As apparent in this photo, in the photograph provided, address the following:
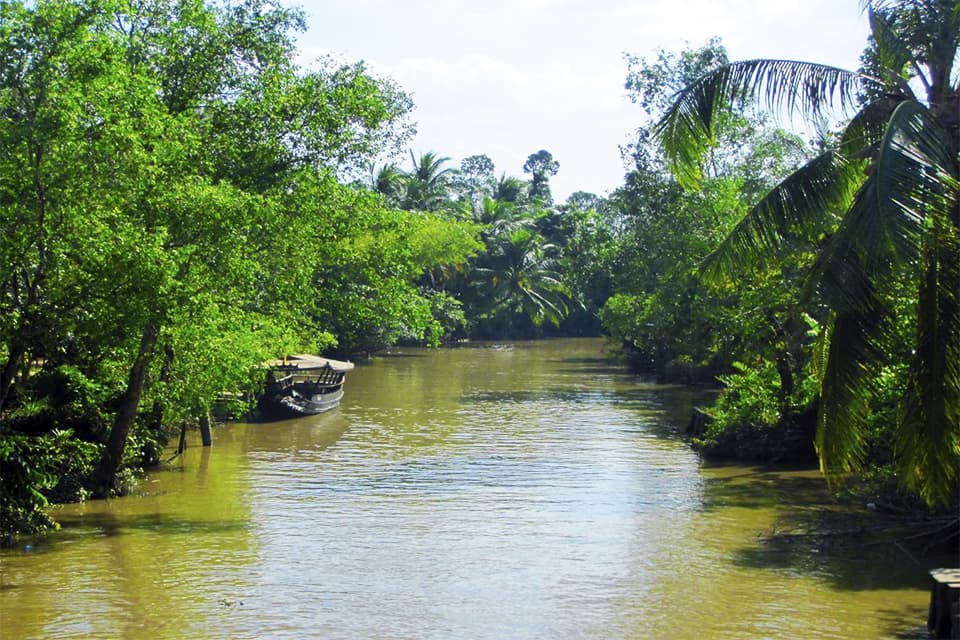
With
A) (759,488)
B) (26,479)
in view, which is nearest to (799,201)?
(26,479)

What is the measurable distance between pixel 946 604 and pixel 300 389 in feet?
74.2

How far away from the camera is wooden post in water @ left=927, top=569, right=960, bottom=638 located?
9812 mm

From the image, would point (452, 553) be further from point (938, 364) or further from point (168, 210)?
point (938, 364)

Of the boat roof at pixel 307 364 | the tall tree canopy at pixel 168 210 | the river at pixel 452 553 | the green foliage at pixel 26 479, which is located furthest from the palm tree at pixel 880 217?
the boat roof at pixel 307 364

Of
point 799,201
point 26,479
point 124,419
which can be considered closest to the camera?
point 799,201

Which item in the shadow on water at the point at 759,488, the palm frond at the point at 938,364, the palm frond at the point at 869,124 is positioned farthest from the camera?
the shadow on water at the point at 759,488

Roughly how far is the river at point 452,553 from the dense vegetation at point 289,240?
4.69 feet

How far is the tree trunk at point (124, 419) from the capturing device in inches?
693

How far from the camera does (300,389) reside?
30703 mm

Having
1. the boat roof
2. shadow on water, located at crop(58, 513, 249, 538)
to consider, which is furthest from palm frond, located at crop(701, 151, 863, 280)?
the boat roof

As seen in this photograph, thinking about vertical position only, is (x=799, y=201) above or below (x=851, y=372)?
above

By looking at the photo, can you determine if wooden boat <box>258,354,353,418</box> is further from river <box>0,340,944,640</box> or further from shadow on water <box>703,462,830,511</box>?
shadow on water <box>703,462,830,511</box>

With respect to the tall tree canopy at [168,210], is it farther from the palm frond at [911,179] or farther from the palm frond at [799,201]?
the palm frond at [911,179]

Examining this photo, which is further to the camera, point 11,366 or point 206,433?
point 206,433
